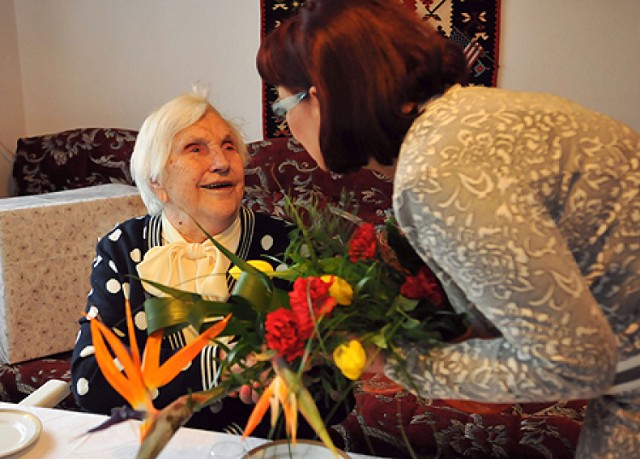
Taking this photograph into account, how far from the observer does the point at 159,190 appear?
1931mm

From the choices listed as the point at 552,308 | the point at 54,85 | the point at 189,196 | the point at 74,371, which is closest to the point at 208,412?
the point at 74,371

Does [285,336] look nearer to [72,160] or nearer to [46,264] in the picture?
[46,264]

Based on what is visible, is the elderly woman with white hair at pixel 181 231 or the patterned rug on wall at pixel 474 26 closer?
the elderly woman with white hair at pixel 181 231

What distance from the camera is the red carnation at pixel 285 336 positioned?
97 cm

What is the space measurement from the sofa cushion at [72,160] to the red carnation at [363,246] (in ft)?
8.33

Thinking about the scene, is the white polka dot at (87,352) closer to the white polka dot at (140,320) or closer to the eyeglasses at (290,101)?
the white polka dot at (140,320)

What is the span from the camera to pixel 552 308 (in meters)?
0.88

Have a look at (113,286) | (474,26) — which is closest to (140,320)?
(113,286)

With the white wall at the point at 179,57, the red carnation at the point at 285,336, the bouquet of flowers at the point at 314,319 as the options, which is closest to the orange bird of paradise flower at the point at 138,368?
the bouquet of flowers at the point at 314,319

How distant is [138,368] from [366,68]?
1.74ft

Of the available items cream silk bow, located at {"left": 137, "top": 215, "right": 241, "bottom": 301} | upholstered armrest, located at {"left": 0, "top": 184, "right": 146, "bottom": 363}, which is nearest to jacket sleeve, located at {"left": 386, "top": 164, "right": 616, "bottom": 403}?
cream silk bow, located at {"left": 137, "top": 215, "right": 241, "bottom": 301}

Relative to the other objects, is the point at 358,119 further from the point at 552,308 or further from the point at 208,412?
the point at 208,412

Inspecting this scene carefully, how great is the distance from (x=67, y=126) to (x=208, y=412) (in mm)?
2725

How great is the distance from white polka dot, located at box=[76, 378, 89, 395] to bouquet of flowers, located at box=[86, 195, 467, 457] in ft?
2.18
